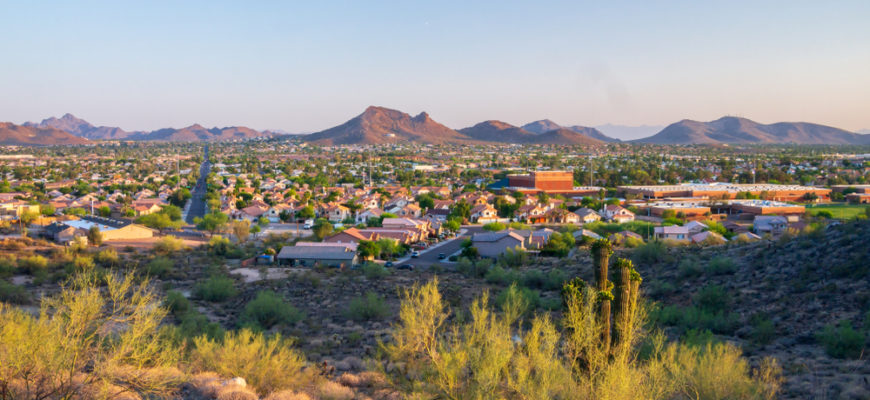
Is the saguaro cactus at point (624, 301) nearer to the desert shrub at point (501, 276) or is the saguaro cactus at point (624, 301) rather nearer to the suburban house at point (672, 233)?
the desert shrub at point (501, 276)

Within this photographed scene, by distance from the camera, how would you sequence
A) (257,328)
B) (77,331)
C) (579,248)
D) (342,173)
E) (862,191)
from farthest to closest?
(342,173)
(862,191)
(579,248)
(257,328)
(77,331)

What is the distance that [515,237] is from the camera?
1395 inches

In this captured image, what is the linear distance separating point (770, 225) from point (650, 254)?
20.0 meters

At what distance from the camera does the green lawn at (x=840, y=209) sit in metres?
49.4

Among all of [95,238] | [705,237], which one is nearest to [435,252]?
[705,237]

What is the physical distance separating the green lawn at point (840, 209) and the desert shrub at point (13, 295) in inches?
2049

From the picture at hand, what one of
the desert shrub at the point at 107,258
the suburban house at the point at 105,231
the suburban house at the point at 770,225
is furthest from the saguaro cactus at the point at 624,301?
the suburban house at the point at 105,231

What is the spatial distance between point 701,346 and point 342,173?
93093 mm

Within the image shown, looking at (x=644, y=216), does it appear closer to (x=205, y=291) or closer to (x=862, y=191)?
(x=862, y=191)

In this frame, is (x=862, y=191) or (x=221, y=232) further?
(x=862, y=191)

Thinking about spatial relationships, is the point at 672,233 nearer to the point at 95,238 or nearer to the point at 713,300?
the point at 713,300

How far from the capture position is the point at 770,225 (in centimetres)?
4181

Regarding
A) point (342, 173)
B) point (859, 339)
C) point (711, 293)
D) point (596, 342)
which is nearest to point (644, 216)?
point (711, 293)

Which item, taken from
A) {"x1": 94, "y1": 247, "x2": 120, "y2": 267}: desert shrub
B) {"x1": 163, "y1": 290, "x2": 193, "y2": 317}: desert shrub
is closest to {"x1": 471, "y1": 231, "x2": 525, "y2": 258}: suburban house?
{"x1": 163, "y1": 290, "x2": 193, "y2": 317}: desert shrub
